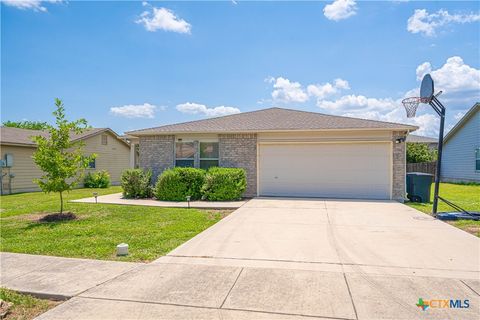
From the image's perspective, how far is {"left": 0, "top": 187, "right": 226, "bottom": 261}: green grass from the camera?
5367 mm

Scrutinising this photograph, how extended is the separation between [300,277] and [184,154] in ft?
33.0

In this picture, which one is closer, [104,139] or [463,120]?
[463,120]

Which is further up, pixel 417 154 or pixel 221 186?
pixel 417 154

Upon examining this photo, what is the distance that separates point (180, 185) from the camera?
37.9 feet

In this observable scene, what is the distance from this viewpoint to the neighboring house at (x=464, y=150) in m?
19.5

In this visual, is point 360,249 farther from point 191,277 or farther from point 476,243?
point 191,277

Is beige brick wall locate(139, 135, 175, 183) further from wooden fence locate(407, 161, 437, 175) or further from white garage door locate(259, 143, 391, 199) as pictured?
wooden fence locate(407, 161, 437, 175)

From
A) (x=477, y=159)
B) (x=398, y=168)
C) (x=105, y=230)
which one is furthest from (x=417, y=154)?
(x=105, y=230)

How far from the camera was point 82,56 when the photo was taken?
14.1 m

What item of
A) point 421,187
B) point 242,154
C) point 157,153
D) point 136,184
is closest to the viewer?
point 421,187

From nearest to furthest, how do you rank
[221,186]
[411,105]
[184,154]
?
[411,105]
[221,186]
[184,154]

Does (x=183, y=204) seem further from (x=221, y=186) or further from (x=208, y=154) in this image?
(x=208, y=154)

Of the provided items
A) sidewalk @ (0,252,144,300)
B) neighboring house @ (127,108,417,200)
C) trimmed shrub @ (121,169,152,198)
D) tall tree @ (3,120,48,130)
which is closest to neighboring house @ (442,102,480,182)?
neighboring house @ (127,108,417,200)

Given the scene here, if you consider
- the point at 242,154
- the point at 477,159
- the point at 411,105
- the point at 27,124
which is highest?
the point at 27,124
